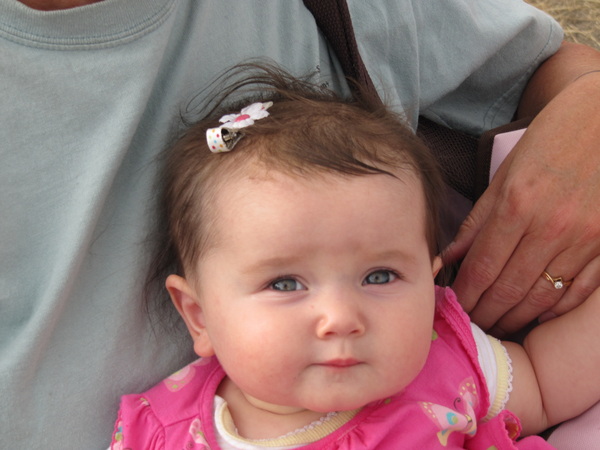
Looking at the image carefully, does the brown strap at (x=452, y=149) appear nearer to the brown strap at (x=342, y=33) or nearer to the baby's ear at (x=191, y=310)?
the brown strap at (x=342, y=33)

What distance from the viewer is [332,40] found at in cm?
154

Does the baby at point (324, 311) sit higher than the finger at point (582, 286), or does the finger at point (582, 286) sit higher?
the baby at point (324, 311)

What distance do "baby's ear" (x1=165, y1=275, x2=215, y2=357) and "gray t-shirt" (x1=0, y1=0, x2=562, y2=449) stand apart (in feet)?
0.23

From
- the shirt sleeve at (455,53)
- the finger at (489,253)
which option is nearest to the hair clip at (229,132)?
the shirt sleeve at (455,53)

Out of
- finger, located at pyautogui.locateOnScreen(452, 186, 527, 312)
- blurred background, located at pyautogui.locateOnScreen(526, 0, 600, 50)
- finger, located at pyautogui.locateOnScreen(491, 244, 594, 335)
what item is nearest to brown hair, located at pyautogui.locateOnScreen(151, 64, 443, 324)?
finger, located at pyautogui.locateOnScreen(452, 186, 527, 312)

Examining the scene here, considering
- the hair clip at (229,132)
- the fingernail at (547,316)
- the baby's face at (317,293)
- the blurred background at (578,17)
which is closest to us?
the baby's face at (317,293)

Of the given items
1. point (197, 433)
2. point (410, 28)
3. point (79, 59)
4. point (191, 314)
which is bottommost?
point (197, 433)

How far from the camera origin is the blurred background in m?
3.26

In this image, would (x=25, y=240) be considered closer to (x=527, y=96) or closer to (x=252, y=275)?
(x=252, y=275)

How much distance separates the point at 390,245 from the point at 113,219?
0.52 metres

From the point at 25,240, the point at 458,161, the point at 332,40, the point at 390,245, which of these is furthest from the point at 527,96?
the point at 25,240

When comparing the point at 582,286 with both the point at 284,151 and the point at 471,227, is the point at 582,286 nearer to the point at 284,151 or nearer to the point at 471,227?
the point at 471,227

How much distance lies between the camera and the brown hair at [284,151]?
119 centimetres

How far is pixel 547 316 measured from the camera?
5.08 ft
